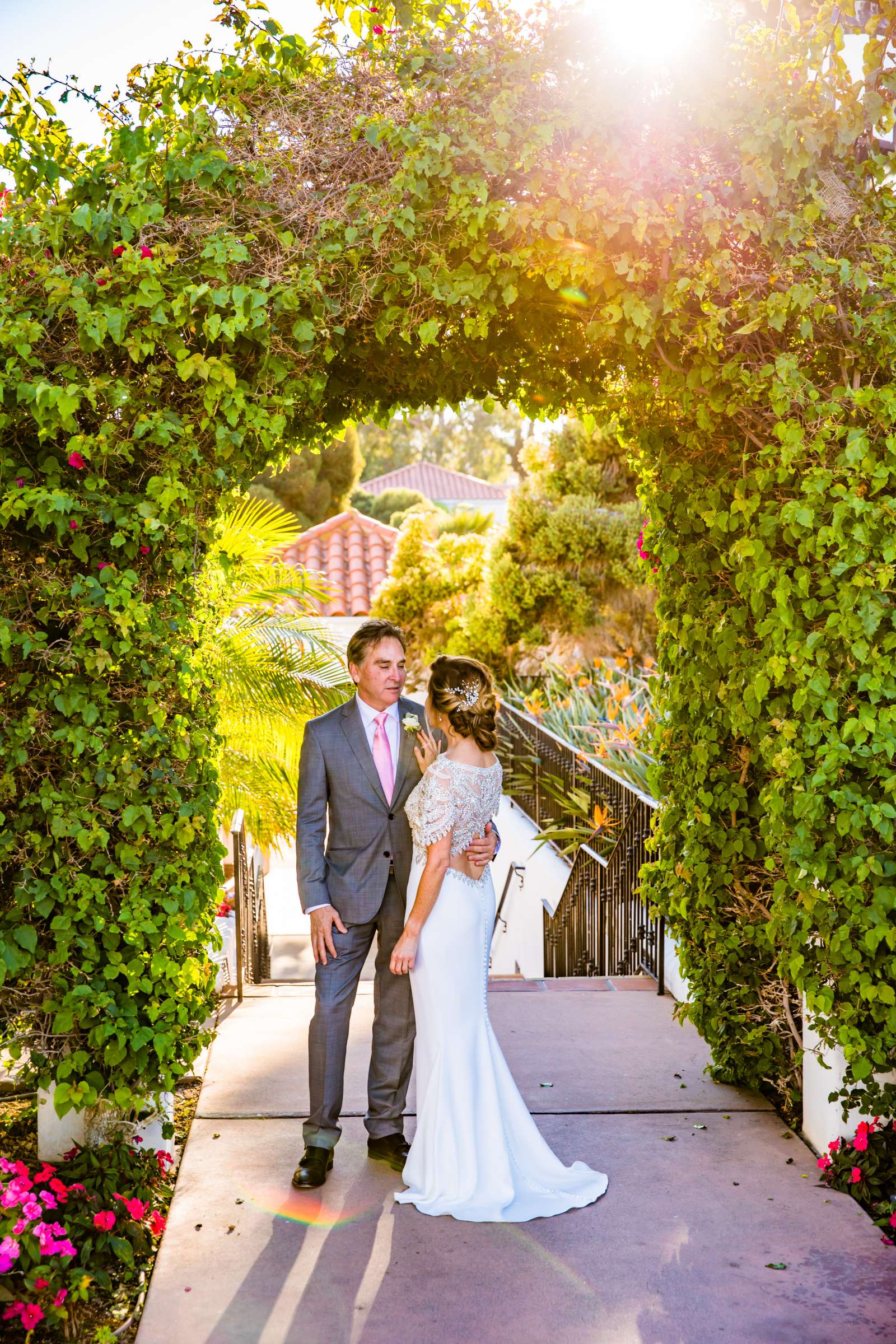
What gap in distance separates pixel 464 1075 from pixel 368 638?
5.28 feet

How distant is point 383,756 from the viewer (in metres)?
4.29

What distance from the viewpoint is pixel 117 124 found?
11.8ft

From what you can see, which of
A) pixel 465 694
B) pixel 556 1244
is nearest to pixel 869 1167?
pixel 556 1244

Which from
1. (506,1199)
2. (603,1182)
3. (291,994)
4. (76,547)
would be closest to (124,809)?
(76,547)

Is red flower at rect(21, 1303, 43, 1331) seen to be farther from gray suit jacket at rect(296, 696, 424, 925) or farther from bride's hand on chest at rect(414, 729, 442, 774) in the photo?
bride's hand on chest at rect(414, 729, 442, 774)

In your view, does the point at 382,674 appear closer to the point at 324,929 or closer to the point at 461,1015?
the point at 324,929

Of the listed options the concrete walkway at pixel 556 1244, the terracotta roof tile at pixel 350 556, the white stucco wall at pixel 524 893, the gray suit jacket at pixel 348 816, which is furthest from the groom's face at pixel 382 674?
the terracotta roof tile at pixel 350 556

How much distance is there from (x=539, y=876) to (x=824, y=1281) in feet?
20.6

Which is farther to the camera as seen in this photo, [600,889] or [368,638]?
[600,889]

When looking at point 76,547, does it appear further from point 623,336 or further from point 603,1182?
point 603,1182

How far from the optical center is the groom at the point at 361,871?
13.5 ft

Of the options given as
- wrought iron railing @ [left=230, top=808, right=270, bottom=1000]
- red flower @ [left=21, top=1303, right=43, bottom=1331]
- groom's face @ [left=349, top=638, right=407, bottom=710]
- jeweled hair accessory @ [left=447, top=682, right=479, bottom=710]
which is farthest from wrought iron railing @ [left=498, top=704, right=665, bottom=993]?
red flower @ [left=21, top=1303, right=43, bottom=1331]

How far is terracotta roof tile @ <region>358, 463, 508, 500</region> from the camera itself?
1852 inches

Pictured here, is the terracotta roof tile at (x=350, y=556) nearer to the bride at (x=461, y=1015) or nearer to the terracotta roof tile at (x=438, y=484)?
the bride at (x=461, y=1015)
